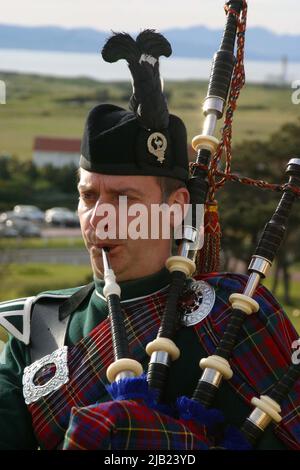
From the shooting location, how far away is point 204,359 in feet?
9.80

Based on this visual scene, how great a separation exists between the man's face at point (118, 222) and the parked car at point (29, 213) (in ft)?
137

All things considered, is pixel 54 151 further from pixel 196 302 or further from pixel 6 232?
pixel 196 302

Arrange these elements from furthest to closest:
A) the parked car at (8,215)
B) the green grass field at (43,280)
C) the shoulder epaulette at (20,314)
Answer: the parked car at (8,215) < the green grass field at (43,280) < the shoulder epaulette at (20,314)

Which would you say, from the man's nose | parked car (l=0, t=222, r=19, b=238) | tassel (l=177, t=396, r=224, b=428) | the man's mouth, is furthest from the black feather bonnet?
parked car (l=0, t=222, r=19, b=238)

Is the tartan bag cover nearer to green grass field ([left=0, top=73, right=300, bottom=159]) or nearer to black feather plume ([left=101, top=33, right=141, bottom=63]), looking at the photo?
black feather plume ([left=101, top=33, right=141, bottom=63])

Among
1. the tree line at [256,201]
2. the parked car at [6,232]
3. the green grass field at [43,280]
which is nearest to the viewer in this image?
the tree line at [256,201]

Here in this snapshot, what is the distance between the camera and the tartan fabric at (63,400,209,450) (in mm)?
2582

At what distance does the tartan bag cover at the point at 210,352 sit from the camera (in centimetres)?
302

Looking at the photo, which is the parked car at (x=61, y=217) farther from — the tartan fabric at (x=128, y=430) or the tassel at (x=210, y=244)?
the tartan fabric at (x=128, y=430)

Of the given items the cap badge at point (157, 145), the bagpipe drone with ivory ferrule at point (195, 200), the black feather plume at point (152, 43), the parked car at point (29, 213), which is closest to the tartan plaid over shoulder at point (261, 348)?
the bagpipe drone with ivory ferrule at point (195, 200)

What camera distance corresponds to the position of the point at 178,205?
129 inches

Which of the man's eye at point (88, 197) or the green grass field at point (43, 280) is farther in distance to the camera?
the green grass field at point (43, 280)

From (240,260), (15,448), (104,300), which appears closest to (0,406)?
(15,448)

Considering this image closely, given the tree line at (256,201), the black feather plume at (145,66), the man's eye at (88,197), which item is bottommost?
the tree line at (256,201)
